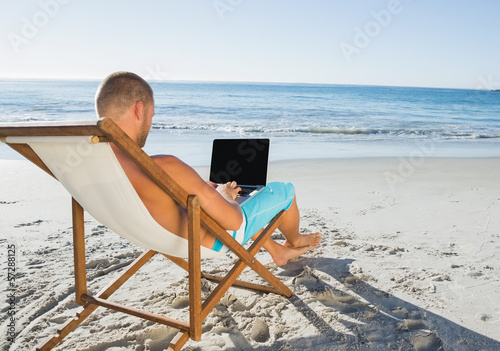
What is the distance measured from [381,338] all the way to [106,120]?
6.18 feet

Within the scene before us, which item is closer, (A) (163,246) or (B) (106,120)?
(B) (106,120)

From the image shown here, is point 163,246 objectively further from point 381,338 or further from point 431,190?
point 431,190

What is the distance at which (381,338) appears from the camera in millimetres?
2432

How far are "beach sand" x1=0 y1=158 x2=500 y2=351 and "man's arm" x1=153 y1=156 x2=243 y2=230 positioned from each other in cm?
78

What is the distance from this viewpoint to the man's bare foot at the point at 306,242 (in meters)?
3.46

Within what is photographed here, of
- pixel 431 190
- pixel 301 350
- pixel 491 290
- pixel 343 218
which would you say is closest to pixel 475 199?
pixel 431 190

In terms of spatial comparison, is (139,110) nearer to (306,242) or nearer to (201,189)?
(201,189)

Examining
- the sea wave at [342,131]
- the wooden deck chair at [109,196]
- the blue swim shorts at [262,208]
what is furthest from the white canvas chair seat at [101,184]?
the sea wave at [342,131]

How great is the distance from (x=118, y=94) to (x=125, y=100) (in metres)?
0.04

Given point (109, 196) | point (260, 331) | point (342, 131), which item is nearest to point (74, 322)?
point (109, 196)

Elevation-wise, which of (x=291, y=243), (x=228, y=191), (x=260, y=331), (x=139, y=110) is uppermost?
(x=139, y=110)

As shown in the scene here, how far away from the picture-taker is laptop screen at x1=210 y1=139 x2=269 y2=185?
124 inches

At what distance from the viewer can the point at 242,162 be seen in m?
3.23

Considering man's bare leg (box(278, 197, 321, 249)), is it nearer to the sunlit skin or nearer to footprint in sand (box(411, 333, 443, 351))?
the sunlit skin
